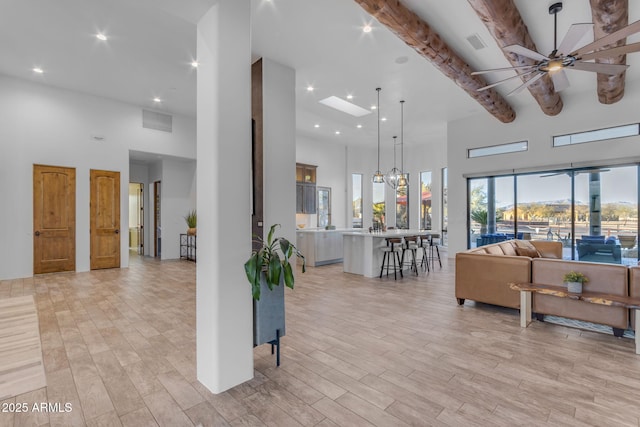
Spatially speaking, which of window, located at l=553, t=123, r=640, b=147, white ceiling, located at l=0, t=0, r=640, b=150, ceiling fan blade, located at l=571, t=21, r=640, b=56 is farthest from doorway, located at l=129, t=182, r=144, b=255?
window, located at l=553, t=123, r=640, b=147

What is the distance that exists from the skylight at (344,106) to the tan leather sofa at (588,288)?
554 centimetres

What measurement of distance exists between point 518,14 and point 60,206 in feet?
30.4

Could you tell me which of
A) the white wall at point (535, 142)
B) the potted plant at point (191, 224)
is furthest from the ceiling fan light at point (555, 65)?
the potted plant at point (191, 224)

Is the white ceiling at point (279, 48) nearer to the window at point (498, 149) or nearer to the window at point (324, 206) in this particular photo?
the window at point (498, 149)

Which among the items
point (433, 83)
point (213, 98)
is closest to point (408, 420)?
point (213, 98)

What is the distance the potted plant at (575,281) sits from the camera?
11.5ft

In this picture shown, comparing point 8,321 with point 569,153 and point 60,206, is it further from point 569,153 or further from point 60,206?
point 569,153

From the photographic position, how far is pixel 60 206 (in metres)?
6.96

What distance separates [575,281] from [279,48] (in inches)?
207

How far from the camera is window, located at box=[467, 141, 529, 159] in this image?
8041 millimetres

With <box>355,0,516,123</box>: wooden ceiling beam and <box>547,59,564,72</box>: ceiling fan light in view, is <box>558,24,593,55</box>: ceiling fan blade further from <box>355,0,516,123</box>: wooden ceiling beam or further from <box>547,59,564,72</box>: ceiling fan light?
<box>355,0,516,123</box>: wooden ceiling beam

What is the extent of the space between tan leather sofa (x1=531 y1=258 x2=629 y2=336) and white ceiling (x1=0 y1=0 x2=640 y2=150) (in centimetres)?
330

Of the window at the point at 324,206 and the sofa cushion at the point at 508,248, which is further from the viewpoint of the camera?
the window at the point at 324,206

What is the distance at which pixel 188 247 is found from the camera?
30.1 ft
